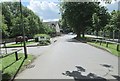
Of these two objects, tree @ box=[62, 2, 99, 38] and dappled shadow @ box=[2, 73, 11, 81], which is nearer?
dappled shadow @ box=[2, 73, 11, 81]

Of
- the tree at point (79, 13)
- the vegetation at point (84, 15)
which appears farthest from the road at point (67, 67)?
the tree at point (79, 13)

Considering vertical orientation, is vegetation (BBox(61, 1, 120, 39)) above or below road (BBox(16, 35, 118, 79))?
above

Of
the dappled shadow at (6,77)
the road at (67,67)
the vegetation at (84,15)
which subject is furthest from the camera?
the vegetation at (84,15)

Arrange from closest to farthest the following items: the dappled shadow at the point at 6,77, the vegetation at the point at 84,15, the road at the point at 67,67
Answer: the dappled shadow at the point at 6,77, the road at the point at 67,67, the vegetation at the point at 84,15

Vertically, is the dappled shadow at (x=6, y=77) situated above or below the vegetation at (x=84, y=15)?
below

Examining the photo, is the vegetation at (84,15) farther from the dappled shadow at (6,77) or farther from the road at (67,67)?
the dappled shadow at (6,77)

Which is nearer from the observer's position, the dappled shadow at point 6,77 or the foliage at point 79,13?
the dappled shadow at point 6,77

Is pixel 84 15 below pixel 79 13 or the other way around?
below

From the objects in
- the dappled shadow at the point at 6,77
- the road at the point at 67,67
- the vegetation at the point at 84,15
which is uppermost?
the vegetation at the point at 84,15

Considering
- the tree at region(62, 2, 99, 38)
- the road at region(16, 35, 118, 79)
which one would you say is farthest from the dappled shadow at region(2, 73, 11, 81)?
the tree at region(62, 2, 99, 38)

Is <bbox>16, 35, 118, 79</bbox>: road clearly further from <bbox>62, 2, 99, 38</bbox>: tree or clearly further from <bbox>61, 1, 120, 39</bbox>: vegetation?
<bbox>62, 2, 99, 38</bbox>: tree

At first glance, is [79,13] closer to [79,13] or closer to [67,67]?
[79,13]

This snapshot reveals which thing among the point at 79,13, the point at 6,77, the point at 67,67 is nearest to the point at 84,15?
the point at 79,13

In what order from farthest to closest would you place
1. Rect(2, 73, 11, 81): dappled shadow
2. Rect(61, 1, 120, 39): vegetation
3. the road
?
Rect(61, 1, 120, 39): vegetation → the road → Rect(2, 73, 11, 81): dappled shadow
